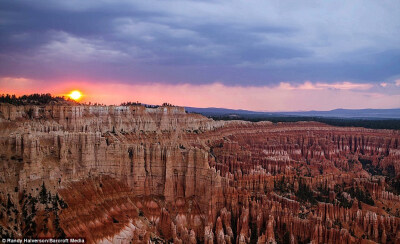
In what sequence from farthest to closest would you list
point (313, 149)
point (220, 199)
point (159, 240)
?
point (313, 149) → point (220, 199) → point (159, 240)

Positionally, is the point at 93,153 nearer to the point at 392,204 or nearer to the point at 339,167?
the point at 392,204

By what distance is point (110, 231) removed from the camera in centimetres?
4003

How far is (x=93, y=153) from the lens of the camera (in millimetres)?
46938

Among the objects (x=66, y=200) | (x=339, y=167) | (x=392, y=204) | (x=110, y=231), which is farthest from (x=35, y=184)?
(x=339, y=167)

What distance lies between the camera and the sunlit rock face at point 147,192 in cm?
3809

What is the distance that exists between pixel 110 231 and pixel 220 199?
15.5 metres

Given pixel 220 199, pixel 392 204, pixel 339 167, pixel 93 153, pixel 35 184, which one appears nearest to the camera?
pixel 35 184

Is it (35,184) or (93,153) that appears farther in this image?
(93,153)

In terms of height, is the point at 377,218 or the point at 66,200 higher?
the point at 66,200

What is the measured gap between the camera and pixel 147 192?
50.7 m

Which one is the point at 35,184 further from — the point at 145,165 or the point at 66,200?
the point at 145,165

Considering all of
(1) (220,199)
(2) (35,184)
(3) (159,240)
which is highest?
(2) (35,184)

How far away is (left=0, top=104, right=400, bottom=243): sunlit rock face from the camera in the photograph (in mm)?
38094

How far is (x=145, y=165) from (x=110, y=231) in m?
13.0
